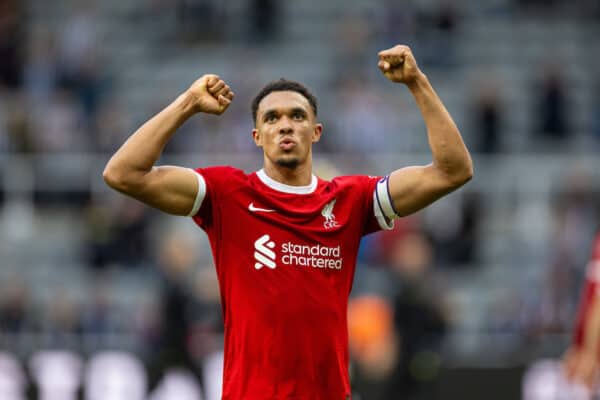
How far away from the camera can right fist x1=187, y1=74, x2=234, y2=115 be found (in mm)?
6988

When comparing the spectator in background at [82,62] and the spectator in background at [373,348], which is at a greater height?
the spectator in background at [82,62]

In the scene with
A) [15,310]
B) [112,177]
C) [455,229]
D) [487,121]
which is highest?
[112,177]

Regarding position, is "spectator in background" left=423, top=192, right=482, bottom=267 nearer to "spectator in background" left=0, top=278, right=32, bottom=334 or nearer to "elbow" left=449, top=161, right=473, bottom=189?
"spectator in background" left=0, top=278, right=32, bottom=334

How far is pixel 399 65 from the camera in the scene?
700 centimetres

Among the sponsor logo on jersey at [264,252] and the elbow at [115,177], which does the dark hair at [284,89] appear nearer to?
the sponsor logo on jersey at [264,252]

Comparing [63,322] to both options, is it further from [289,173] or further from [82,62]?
[289,173]

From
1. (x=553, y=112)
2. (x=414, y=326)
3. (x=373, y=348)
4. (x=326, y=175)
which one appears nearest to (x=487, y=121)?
(x=553, y=112)

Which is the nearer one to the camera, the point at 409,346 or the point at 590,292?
the point at 590,292

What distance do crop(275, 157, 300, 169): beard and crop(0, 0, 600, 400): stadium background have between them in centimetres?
597

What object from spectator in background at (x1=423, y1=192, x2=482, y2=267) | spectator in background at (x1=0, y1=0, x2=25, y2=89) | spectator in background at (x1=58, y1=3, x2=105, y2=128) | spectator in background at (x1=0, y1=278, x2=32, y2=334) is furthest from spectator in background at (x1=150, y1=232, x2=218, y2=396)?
spectator in background at (x1=0, y1=0, x2=25, y2=89)

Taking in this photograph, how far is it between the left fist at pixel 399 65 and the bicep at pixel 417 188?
1.67ft

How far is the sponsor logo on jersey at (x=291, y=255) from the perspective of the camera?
698cm

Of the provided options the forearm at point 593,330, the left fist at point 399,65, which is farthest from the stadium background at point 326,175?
the left fist at point 399,65

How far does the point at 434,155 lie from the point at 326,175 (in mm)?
5973
